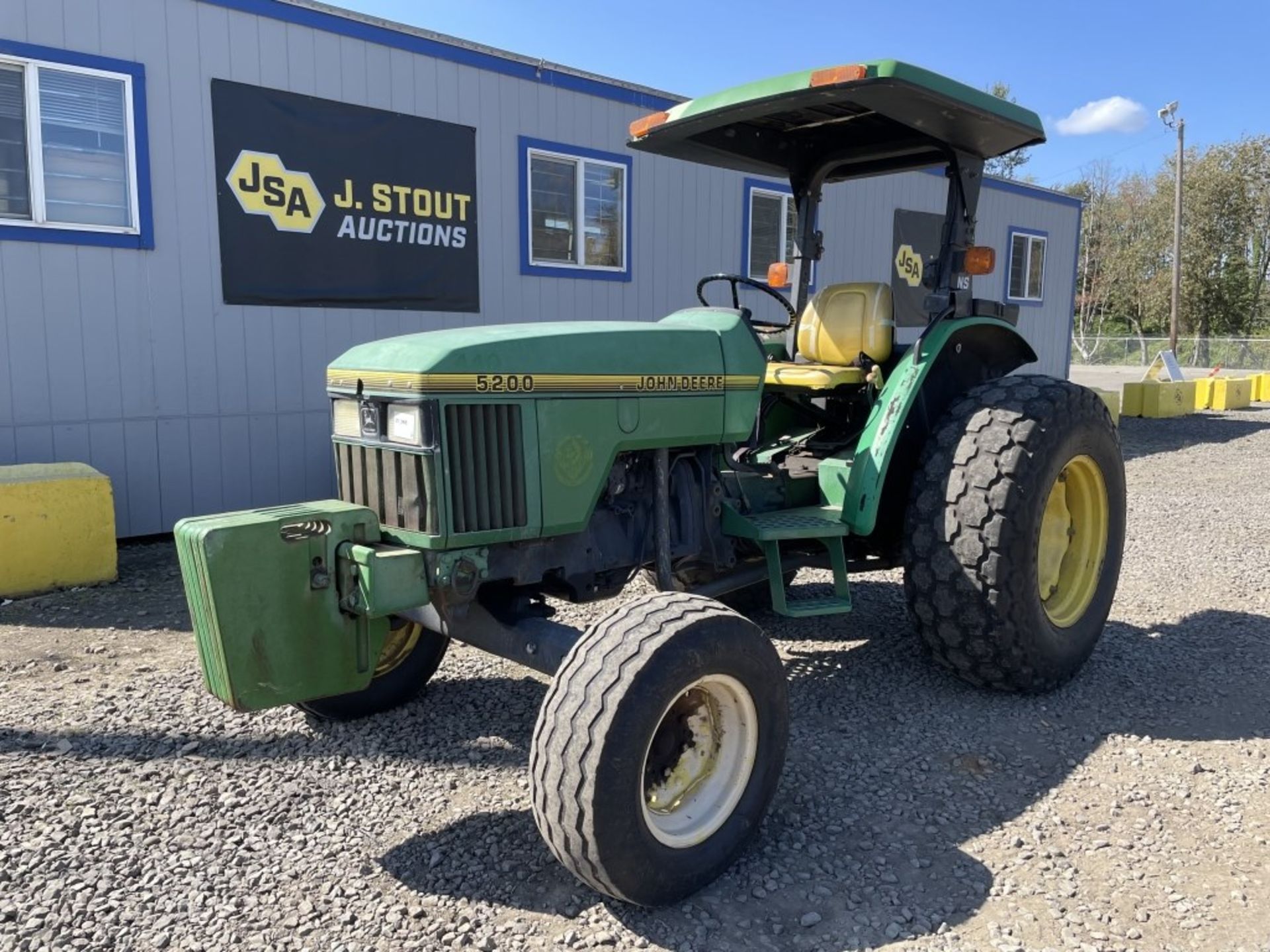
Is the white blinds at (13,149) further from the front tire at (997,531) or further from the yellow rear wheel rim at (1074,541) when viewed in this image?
the yellow rear wheel rim at (1074,541)

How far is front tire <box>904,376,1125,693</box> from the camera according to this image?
3561mm

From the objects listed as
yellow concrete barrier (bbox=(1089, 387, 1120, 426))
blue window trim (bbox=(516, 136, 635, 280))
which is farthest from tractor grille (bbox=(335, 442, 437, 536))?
yellow concrete barrier (bbox=(1089, 387, 1120, 426))

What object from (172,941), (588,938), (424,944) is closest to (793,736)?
(588,938)

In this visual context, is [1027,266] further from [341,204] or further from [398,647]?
[398,647]

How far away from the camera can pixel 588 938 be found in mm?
2379

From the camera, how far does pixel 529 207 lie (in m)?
7.85

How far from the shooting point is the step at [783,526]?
3551mm

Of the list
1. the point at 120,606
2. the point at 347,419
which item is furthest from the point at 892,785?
the point at 120,606

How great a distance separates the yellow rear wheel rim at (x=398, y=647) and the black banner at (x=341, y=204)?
12.5ft

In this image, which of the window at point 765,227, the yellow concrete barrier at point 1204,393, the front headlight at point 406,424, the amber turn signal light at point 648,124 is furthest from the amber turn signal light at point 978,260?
the yellow concrete barrier at point 1204,393

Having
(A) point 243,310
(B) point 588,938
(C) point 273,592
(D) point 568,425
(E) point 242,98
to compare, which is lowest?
(B) point 588,938

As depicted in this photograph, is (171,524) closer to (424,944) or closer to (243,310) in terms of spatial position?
(243,310)

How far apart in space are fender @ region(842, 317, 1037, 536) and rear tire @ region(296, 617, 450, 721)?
1676 mm

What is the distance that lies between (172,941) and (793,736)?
2080mm
